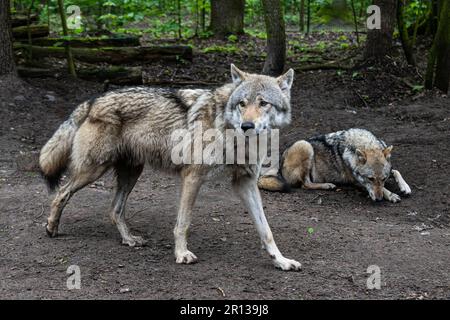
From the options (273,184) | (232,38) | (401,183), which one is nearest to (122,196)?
(273,184)

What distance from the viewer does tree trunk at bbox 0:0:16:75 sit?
37.2ft

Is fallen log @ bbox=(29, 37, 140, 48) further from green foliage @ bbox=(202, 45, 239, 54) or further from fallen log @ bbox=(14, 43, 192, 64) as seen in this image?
green foliage @ bbox=(202, 45, 239, 54)

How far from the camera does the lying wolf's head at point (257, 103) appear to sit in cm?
530

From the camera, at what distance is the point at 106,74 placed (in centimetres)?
1311

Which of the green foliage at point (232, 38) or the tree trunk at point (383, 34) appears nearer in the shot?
the tree trunk at point (383, 34)

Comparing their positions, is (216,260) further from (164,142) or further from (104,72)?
(104,72)

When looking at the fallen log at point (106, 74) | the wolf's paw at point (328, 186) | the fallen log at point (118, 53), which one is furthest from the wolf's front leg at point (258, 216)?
the fallen log at point (118, 53)

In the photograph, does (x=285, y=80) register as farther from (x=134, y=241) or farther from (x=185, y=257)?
(x=134, y=241)

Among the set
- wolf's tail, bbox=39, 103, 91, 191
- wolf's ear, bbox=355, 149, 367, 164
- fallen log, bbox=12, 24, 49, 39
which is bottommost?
wolf's ear, bbox=355, 149, 367, 164

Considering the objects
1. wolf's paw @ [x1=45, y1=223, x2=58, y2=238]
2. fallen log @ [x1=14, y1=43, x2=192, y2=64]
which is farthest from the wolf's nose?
fallen log @ [x1=14, y1=43, x2=192, y2=64]

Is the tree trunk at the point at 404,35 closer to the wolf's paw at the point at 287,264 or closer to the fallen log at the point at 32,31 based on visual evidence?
the fallen log at the point at 32,31

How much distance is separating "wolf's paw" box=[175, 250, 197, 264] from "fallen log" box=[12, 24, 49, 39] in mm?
9924

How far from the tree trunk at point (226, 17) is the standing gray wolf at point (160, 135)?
12706mm
